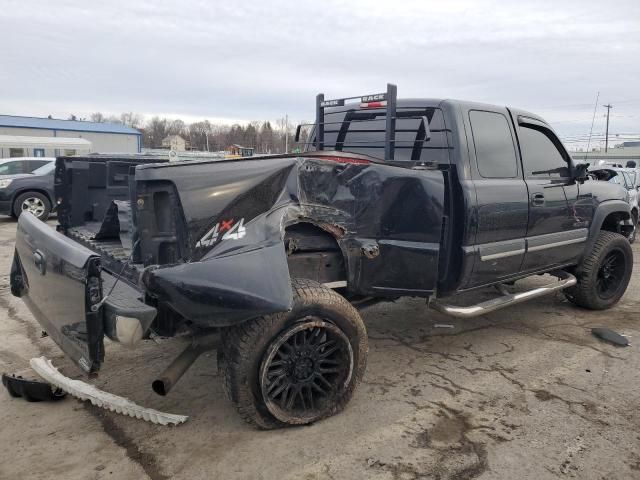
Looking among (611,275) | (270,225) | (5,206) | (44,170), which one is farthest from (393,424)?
(44,170)

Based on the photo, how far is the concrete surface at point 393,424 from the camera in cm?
281

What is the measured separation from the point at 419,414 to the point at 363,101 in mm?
2389

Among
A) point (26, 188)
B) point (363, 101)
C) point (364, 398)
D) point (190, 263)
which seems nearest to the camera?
point (190, 263)

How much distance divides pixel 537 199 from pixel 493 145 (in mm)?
663

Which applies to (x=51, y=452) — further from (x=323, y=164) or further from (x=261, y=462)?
(x=323, y=164)

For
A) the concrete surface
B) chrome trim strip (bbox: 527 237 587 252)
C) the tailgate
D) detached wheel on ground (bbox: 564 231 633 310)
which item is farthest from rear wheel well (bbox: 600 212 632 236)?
the tailgate

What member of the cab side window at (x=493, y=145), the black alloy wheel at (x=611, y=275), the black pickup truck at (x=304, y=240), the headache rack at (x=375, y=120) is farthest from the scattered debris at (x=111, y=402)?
the black alloy wheel at (x=611, y=275)

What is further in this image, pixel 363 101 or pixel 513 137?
pixel 513 137

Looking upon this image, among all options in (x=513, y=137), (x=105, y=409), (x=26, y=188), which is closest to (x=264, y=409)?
(x=105, y=409)

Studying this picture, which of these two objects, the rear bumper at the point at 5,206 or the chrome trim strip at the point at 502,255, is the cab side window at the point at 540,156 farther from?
the rear bumper at the point at 5,206

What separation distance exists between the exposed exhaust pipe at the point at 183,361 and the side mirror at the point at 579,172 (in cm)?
367

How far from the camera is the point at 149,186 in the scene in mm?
2828

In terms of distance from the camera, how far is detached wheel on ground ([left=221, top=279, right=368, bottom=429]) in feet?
9.54

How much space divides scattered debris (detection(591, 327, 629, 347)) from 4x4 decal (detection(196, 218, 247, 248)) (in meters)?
3.78
